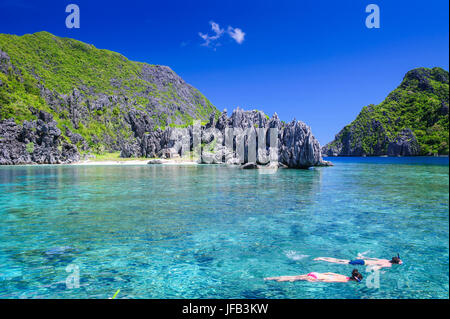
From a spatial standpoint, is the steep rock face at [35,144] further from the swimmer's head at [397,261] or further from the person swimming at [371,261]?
the swimmer's head at [397,261]

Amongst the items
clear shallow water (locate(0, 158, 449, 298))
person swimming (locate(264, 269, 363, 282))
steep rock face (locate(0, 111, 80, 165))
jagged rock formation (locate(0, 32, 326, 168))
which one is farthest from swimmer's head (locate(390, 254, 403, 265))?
steep rock face (locate(0, 111, 80, 165))

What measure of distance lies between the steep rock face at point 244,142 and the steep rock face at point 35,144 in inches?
1532

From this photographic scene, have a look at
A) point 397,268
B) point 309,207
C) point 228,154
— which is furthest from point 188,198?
point 228,154

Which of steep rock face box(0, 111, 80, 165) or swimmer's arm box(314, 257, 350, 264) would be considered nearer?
swimmer's arm box(314, 257, 350, 264)

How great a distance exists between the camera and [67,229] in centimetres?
1783

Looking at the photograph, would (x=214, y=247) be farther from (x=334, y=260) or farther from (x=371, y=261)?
(x=371, y=261)

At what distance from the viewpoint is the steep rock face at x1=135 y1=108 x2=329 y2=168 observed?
83875 millimetres

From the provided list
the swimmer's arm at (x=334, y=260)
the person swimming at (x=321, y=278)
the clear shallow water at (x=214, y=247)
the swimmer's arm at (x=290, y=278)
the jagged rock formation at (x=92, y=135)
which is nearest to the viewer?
the clear shallow water at (x=214, y=247)

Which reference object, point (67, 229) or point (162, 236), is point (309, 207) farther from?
point (67, 229)

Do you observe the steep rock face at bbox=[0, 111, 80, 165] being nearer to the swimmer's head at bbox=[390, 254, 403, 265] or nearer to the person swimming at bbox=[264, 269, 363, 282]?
the person swimming at bbox=[264, 269, 363, 282]

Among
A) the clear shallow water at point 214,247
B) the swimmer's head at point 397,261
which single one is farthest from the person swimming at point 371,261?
the clear shallow water at point 214,247

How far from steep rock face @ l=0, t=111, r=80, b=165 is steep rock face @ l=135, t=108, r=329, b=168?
128ft

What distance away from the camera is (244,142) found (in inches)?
4107

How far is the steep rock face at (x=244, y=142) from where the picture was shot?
83.9 meters
